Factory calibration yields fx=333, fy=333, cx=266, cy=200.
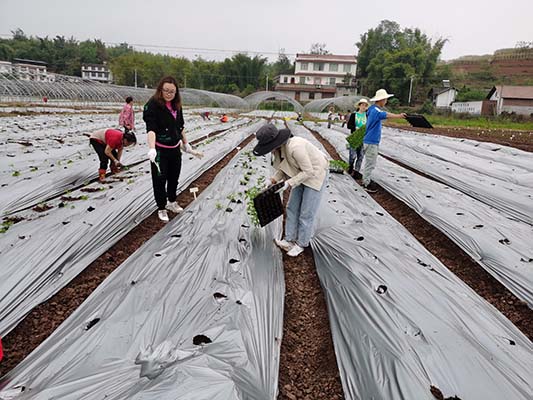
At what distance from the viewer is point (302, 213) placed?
3.73 meters

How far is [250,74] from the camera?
58.0 meters

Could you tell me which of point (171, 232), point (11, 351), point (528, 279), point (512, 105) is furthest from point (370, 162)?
point (512, 105)

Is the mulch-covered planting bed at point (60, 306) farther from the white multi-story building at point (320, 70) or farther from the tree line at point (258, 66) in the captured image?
the white multi-story building at point (320, 70)

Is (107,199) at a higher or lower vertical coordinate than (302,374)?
higher

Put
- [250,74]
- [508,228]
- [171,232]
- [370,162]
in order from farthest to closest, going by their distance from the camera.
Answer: [250,74], [370,162], [508,228], [171,232]

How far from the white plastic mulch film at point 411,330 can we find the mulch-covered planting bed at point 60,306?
220 centimetres

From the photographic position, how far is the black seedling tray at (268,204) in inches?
136

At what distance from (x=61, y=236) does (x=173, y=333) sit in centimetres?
216

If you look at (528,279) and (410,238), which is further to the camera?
(410,238)

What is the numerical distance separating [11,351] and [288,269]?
2.49m

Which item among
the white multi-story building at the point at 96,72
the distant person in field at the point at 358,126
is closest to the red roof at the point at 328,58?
the white multi-story building at the point at 96,72

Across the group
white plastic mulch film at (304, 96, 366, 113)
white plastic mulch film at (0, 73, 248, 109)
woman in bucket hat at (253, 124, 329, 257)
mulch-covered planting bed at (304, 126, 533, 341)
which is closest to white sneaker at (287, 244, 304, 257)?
woman in bucket hat at (253, 124, 329, 257)

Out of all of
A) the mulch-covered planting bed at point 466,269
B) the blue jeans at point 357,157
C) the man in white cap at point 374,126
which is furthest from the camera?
the blue jeans at point 357,157

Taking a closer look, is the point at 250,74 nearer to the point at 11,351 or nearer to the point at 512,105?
the point at 512,105
